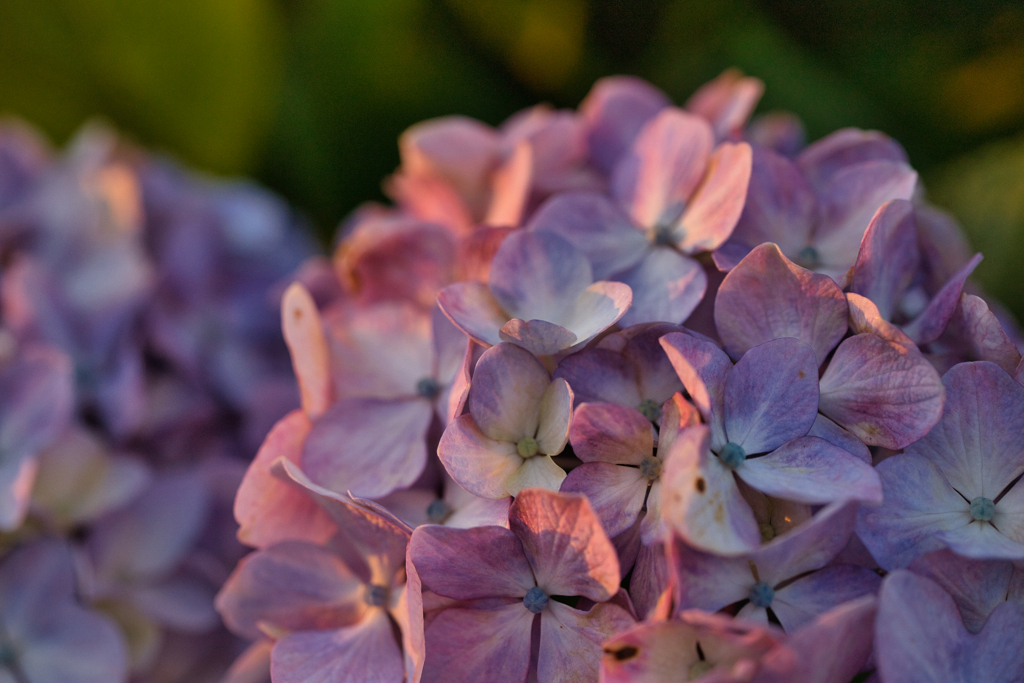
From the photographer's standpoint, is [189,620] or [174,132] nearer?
[189,620]

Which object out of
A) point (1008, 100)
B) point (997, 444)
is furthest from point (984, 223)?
point (997, 444)

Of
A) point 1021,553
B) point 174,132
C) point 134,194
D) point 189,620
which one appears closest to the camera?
point 1021,553

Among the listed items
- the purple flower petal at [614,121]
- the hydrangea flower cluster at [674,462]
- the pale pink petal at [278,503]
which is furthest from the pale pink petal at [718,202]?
the pale pink petal at [278,503]

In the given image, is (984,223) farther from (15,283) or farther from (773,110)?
(15,283)

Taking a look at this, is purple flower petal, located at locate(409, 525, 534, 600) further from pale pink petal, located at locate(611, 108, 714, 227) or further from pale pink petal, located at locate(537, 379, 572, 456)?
pale pink petal, located at locate(611, 108, 714, 227)

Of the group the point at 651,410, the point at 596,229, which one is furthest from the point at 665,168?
the point at 651,410

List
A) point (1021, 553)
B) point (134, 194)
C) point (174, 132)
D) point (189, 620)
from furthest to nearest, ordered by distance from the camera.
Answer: point (174, 132) → point (134, 194) → point (189, 620) → point (1021, 553)

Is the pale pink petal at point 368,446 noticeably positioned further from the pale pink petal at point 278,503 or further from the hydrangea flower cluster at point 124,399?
the hydrangea flower cluster at point 124,399
